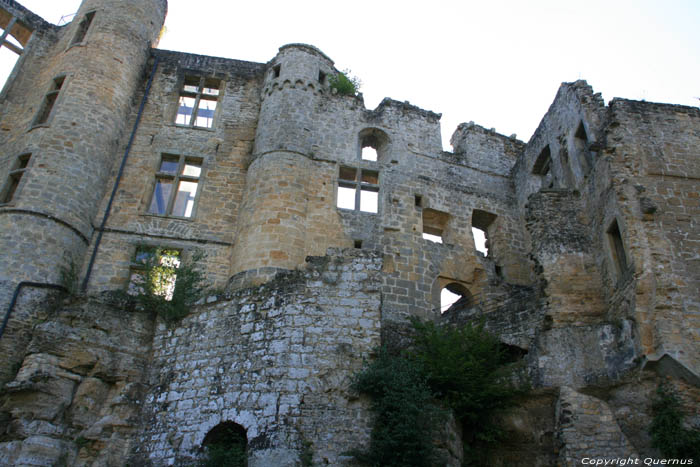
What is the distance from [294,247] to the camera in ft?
46.6

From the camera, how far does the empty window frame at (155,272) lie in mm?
11770

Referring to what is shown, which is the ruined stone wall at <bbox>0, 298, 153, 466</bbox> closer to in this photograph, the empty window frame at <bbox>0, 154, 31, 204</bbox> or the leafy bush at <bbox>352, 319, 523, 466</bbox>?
the empty window frame at <bbox>0, 154, 31, 204</bbox>

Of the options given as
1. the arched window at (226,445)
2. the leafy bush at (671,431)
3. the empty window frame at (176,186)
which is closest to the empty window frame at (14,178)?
the empty window frame at (176,186)

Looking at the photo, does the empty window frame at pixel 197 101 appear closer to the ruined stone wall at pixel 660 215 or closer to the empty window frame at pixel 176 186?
the empty window frame at pixel 176 186

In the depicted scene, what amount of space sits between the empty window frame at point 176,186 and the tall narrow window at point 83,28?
424 centimetres

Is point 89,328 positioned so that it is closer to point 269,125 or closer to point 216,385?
point 216,385

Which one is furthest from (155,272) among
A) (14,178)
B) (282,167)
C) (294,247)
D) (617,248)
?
(617,248)

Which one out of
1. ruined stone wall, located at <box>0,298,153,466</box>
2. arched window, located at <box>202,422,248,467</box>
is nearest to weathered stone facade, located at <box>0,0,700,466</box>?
ruined stone wall, located at <box>0,298,153,466</box>

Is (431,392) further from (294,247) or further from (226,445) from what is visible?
(294,247)

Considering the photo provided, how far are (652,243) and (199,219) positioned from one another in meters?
10.1

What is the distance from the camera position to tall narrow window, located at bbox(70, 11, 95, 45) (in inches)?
672

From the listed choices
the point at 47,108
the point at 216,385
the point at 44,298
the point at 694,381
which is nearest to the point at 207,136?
the point at 47,108

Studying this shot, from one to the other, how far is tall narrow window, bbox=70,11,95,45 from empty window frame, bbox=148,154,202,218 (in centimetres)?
424

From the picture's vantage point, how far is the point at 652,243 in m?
11.0
